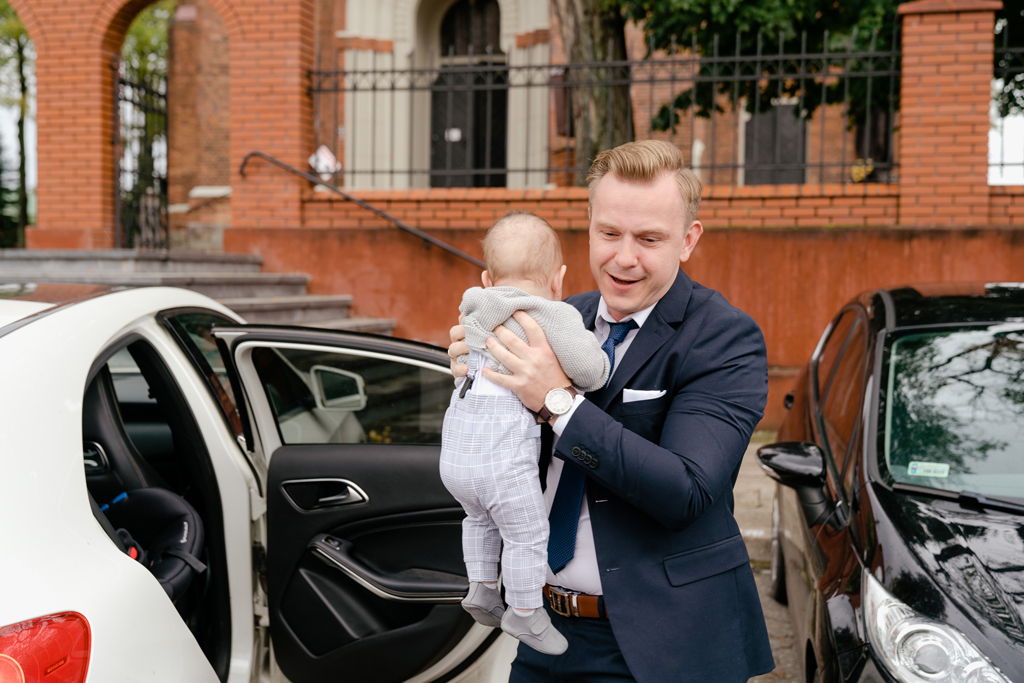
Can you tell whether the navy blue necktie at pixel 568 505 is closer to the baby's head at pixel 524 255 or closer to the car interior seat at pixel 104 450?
the baby's head at pixel 524 255

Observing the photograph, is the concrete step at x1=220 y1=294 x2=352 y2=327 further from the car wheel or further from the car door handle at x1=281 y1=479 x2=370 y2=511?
the car door handle at x1=281 y1=479 x2=370 y2=511

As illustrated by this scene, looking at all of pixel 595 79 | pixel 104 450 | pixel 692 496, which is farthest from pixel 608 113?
pixel 692 496

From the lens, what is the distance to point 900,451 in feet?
Result: 9.88

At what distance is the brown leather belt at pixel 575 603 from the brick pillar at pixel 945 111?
7.27m

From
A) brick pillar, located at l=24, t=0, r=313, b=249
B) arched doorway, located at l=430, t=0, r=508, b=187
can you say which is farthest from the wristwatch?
arched doorway, located at l=430, t=0, r=508, b=187

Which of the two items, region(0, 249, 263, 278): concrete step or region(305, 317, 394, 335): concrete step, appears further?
region(305, 317, 394, 335): concrete step

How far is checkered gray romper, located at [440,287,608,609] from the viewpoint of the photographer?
1749 mm

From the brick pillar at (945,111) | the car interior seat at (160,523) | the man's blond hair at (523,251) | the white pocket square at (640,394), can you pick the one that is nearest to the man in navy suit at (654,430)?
the white pocket square at (640,394)

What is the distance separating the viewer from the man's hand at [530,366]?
1.69m

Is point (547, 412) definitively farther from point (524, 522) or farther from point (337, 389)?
point (337, 389)

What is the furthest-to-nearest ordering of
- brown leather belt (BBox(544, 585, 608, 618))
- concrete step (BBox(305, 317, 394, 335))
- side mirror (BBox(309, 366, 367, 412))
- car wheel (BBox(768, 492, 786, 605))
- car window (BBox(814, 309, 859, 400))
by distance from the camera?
concrete step (BBox(305, 317, 394, 335)), car wheel (BBox(768, 492, 786, 605)), car window (BBox(814, 309, 859, 400)), side mirror (BBox(309, 366, 367, 412)), brown leather belt (BBox(544, 585, 608, 618))

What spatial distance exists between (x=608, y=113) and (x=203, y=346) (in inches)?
268

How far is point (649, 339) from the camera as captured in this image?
1.77 metres

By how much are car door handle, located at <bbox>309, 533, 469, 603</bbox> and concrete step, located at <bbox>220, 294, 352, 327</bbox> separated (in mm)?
4699
